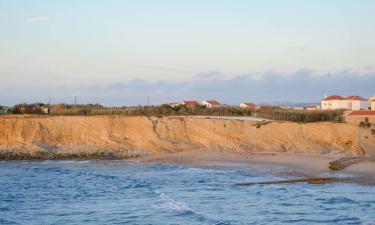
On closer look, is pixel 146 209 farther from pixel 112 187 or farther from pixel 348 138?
pixel 348 138

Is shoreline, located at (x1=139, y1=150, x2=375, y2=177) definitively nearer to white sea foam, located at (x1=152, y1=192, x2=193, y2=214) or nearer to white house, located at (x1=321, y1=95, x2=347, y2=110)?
white sea foam, located at (x1=152, y1=192, x2=193, y2=214)

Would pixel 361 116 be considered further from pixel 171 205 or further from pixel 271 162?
pixel 171 205

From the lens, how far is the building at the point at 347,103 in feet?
260

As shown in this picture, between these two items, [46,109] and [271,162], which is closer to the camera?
[271,162]

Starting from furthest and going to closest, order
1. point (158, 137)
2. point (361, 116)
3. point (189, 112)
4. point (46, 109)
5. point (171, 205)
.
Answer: point (46, 109)
point (189, 112)
point (361, 116)
point (158, 137)
point (171, 205)

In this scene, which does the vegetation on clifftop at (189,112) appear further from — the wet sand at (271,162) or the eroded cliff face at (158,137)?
the wet sand at (271,162)

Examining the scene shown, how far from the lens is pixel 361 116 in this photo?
4938 cm

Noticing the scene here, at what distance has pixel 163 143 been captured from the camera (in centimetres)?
4422

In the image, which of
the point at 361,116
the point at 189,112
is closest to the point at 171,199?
the point at 361,116

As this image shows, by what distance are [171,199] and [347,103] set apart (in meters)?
59.5

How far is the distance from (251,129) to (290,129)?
2.82 m

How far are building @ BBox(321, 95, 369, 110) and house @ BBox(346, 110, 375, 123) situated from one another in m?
27.7

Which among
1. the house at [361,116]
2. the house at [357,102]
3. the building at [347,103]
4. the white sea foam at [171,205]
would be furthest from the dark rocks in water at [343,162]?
the house at [357,102]

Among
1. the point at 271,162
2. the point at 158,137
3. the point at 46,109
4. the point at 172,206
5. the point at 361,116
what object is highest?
the point at 46,109
